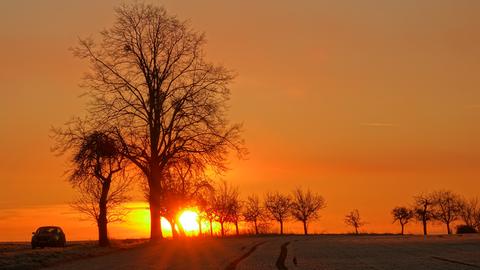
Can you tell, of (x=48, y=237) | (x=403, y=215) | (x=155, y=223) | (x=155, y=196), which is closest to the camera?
(x=155, y=196)

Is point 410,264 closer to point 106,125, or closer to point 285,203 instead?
point 106,125

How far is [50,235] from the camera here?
50375mm

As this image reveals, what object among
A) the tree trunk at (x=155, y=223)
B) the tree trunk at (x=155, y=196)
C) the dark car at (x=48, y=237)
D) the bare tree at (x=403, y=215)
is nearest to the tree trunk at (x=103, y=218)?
the tree trunk at (x=155, y=196)

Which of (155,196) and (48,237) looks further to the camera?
(48,237)

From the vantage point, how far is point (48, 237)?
5006 cm

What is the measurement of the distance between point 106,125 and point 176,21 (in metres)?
9.55

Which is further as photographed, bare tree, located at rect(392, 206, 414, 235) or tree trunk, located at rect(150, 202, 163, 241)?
bare tree, located at rect(392, 206, 414, 235)

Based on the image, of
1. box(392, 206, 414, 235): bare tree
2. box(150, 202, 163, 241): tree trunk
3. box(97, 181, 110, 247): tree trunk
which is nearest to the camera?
box(97, 181, 110, 247): tree trunk

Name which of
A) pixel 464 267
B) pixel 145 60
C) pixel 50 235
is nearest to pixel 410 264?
pixel 464 267

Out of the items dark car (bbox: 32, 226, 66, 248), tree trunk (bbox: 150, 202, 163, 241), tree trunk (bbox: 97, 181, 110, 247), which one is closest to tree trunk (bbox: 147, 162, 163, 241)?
tree trunk (bbox: 150, 202, 163, 241)

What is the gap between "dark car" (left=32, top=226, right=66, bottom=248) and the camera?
162 ft

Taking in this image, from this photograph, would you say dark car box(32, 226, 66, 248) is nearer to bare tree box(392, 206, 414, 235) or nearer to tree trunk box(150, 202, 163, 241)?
tree trunk box(150, 202, 163, 241)

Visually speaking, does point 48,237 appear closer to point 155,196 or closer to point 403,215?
point 155,196

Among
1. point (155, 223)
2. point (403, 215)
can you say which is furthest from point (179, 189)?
point (403, 215)
